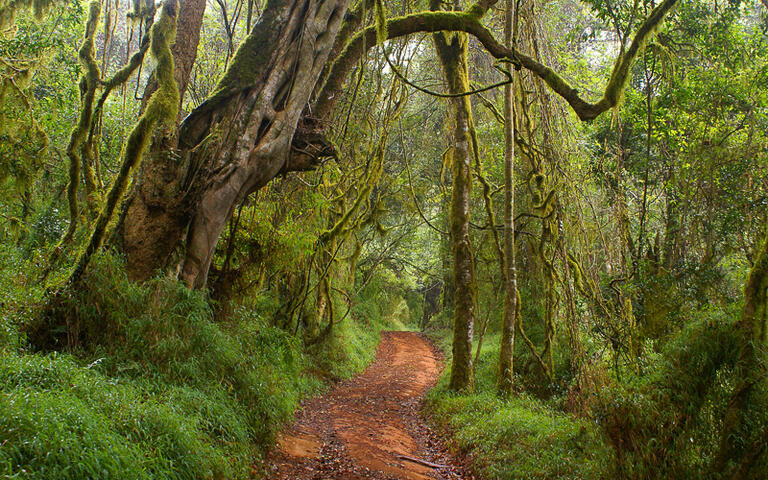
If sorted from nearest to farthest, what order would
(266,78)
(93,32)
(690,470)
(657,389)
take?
(690,470) < (657,389) < (266,78) < (93,32)

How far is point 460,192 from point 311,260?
11.3 ft

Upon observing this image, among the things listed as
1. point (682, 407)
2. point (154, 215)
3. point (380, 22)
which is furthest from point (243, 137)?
point (682, 407)

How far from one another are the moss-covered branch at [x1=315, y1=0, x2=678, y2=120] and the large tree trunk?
0.60m

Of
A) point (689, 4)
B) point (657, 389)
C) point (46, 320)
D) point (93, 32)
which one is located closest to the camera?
point (657, 389)

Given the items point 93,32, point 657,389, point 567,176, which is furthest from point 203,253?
point 567,176

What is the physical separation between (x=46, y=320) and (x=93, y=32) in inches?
201

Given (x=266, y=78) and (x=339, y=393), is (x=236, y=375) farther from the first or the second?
(x=339, y=393)

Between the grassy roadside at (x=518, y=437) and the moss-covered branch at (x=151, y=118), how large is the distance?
517cm

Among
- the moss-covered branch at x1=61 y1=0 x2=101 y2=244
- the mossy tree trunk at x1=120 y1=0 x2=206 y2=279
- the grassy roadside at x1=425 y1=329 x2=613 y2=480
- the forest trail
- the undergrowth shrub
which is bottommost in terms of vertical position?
the forest trail

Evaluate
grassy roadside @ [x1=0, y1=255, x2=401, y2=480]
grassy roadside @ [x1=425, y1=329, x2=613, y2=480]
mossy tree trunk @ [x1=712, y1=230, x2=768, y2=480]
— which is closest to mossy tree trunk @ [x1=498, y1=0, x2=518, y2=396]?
grassy roadside @ [x1=425, y1=329, x2=613, y2=480]

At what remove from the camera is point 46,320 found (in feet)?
14.6

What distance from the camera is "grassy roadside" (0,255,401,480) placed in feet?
8.83

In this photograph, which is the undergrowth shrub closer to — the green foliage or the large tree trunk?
the green foliage

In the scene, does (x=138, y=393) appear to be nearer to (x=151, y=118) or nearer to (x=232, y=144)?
(x=232, y=144)
